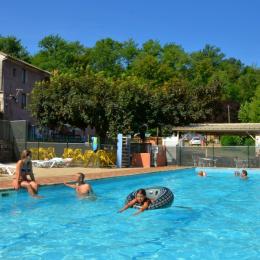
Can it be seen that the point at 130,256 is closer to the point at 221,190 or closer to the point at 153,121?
the point at 221,190

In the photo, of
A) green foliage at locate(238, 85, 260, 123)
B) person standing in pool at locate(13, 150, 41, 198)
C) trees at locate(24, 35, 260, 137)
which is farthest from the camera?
green foliage at locate(238, 85, 260, 123)

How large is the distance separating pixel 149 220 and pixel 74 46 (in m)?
62.4

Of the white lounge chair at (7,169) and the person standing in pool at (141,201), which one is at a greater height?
the white lounge chair at (7,169)

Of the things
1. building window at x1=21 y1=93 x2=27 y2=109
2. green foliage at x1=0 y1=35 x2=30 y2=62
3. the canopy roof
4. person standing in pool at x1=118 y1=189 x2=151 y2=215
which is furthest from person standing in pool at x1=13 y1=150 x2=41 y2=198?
green foliage at x1=0 y1=35 x2=30 y2=62

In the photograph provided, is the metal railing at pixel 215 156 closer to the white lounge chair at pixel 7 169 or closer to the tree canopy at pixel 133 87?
the tree canopy at pixel 133 87

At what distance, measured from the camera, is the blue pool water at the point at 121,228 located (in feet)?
Answer: 26.5

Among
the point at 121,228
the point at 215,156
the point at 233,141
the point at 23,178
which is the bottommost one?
the point at 121,228

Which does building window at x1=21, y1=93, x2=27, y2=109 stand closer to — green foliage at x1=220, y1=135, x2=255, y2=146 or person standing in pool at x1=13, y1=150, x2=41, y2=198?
green foliage at x1=220, y1=135, x2=255, y2=146

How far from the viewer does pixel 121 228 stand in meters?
10.2

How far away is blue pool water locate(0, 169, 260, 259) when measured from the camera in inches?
318

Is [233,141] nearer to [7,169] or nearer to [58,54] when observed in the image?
[7,169]

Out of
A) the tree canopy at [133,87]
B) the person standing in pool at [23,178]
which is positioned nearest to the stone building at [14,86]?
the tree canopy at [133,87]

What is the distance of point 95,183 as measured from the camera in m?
17.9

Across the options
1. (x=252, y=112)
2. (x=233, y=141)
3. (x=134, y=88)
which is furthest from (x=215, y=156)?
(x=252, y=112)
